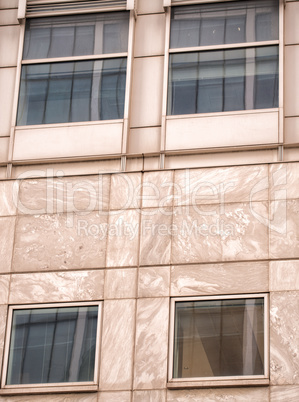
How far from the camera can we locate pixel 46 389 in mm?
18922

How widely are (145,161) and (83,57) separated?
3103 mm

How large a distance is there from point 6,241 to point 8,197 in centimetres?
101

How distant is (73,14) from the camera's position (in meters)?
22.7

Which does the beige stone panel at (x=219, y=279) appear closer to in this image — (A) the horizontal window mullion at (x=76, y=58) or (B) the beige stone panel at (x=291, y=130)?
(B) the beige stone panel at (x=291, y=130)

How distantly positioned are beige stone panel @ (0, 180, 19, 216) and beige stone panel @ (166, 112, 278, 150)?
3.41 meters

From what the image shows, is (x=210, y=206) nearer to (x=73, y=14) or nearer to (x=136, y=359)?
(x=136, y=359)

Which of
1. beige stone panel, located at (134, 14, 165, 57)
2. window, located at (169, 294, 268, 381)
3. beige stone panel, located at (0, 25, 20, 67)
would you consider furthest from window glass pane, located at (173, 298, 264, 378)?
beige stone panel, located at (0, 25, 20, 67)

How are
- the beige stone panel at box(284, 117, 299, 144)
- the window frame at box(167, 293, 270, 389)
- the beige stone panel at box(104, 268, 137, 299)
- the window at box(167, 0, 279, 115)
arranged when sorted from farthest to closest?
the window at box(167, 0, 279, 115), the beige stone panel at box(284, 117, 299, 144), the beige stone panel at box(104, 268, 137, 299), the window frame at box(167, 293, 270, 389)

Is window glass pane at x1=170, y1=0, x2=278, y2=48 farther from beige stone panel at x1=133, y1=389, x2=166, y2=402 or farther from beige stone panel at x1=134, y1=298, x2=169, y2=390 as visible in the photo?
beige stone panel at x1=133, y1=389, x2=166, y2=402

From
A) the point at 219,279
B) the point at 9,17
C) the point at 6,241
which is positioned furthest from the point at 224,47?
the point at 6,241

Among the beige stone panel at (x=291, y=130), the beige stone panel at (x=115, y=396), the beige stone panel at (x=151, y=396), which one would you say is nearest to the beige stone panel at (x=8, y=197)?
the beige stone panel at (x=115, y=396)

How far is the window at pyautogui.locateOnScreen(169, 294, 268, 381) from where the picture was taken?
61.1ft

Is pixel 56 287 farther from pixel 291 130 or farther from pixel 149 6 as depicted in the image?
pixel 149 6

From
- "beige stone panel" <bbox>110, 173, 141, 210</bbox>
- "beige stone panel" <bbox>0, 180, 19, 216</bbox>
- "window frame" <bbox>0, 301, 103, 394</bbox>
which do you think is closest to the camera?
"window frame" <bbox>0, 301, 103, 394</bbox>
